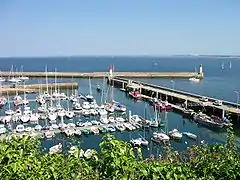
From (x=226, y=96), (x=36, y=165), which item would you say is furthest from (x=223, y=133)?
(x=36, y=165)

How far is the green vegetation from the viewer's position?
426cm

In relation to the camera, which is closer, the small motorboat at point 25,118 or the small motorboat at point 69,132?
the small motorboat at point 69,132

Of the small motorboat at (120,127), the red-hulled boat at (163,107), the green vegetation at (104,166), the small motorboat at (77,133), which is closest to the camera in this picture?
the green vegetation at (104,166)

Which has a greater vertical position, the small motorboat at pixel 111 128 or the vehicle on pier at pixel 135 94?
the vehicle on pier at pixel 135 94

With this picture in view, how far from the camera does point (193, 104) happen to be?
35969 mm

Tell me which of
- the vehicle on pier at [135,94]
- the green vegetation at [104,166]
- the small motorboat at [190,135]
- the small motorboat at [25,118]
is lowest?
the small motorboat at [190,135]

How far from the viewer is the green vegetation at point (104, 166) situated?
426 centimetres

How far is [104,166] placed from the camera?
4.57 m

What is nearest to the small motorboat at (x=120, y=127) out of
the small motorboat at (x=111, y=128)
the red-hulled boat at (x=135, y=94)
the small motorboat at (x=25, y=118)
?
the small motorboat at (x=111, y=128)

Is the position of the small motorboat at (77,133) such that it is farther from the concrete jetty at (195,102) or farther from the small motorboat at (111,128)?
the concrete jetty at (195,102)

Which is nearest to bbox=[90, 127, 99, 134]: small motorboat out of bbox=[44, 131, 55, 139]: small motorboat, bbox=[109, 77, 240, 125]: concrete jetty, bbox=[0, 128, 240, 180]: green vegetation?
bbox=[44, 131, 55, 139]: small motorboat

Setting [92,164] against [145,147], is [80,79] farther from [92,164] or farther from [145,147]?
[92,164]

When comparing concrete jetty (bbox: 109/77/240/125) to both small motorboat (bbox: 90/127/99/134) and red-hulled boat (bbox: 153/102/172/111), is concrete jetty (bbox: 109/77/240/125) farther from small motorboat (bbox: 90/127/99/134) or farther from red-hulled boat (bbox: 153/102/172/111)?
small motorboat (bbox: 90/127/99/134)

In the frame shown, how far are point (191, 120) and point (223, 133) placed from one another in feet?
16.3
